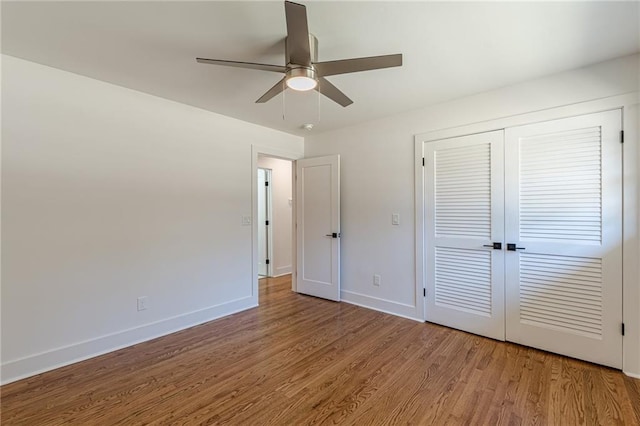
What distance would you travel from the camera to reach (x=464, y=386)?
→ 2.05 metres

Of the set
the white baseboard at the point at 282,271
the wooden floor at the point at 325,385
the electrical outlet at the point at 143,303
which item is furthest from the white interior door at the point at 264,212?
the electrical outlet at the point at 143,303

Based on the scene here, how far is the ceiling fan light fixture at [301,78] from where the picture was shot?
1.79 metres

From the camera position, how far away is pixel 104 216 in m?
2.55

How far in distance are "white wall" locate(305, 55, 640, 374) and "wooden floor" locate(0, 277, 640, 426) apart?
64 centimetres

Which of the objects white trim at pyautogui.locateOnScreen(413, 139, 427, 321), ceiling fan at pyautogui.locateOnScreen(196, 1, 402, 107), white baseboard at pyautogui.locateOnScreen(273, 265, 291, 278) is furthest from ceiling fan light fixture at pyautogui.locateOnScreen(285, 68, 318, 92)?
white baseboard at pyautogui.locateOnScreen(273, 265, 291, 278)

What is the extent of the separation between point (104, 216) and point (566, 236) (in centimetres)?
395

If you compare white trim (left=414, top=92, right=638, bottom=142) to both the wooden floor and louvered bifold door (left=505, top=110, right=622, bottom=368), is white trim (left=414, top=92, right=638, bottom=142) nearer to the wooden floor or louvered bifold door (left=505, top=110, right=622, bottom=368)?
louvered bifold door (left=505, top=110, right=622, bottom=368)

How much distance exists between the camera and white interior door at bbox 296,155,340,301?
3.95 m

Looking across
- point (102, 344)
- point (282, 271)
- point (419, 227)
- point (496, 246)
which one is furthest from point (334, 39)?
point (282, 271)

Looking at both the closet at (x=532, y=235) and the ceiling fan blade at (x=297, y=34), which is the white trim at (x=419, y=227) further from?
the ceiling fan blade at (x=297, y=34)

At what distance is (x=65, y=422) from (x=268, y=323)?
1.76 meters

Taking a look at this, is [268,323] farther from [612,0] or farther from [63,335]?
[612,0]

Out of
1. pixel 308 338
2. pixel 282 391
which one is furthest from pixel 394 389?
pixel 308 338

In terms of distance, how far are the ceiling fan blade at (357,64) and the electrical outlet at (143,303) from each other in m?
2.58
